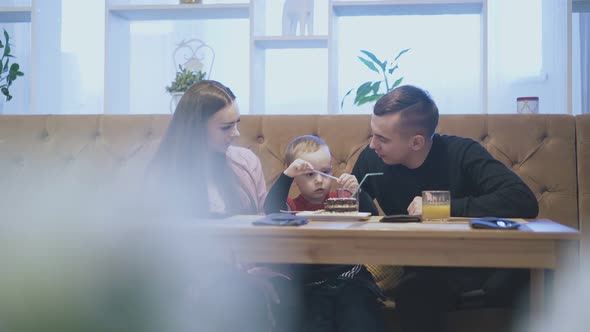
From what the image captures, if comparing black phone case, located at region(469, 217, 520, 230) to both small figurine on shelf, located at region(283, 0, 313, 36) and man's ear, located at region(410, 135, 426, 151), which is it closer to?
man's ear, located at region(410, 135, 426, 151)

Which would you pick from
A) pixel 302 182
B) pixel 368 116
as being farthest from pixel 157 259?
pixel 368 116

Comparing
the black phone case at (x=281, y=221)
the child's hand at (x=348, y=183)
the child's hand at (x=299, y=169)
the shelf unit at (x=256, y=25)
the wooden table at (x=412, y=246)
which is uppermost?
the shelf unit at (x=256, y=25)

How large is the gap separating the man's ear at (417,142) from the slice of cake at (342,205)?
47cm

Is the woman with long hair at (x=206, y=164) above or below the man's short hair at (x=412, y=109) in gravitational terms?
below

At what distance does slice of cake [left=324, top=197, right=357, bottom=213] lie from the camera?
1.88 m

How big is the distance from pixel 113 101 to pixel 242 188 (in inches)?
70.8

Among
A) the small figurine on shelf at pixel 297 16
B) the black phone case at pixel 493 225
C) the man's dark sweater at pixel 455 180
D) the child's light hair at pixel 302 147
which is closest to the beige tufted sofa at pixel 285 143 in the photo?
the man's dark sweater at pixel 455 180

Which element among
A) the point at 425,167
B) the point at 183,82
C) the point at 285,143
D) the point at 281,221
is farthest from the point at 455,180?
the point at 183,82

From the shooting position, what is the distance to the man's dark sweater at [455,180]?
2.04 metres

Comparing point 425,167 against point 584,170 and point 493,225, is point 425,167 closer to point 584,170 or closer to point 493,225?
point 584,170

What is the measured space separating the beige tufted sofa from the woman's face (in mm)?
348

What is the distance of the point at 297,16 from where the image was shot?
3.67 meters

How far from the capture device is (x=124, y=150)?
2805mm

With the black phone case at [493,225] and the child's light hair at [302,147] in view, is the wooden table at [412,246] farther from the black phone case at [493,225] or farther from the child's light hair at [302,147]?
the child's light hair at [302,147]
